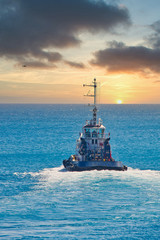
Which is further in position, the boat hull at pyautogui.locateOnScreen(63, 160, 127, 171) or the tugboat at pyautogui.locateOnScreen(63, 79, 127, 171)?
the tugboat at pyautogui.locateOnScreen(63, 79, 127, 171)

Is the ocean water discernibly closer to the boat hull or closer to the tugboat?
the boat hull

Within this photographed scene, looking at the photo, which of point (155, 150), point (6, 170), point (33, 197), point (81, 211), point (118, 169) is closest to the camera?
point (81, 211)

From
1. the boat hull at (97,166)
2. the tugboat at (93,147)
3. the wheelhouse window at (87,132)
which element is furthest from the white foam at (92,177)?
the wheelhouse window at (87,132)

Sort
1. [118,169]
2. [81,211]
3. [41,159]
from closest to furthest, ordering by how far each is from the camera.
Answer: [81,211] → [118,169] → [41,159]

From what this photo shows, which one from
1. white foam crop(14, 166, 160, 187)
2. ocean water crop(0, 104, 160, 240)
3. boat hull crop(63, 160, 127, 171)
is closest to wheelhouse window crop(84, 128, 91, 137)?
boat hull crop(63, 160, 127, 171)

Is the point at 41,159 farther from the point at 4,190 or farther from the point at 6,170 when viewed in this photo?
the point at 4,190

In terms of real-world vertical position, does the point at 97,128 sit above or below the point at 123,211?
above

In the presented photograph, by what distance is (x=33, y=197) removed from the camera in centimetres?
4081

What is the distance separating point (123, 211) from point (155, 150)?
61090 millimetres

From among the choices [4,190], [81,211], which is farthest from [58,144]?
[81,211]

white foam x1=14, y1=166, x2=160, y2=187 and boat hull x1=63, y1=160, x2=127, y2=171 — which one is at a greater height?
boat hull x1=63, y1=160, x2=127, y2=171

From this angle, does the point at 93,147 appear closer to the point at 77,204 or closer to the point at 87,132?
the point at 87,132

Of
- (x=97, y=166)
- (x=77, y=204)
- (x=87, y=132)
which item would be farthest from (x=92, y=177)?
(x=87, y=132)

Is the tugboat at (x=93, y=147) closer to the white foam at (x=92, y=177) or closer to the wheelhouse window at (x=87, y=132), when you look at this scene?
the wheelhouse window at (x=87, y=132)
